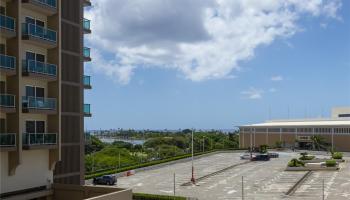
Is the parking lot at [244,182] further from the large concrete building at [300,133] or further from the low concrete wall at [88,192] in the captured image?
the large concrete building at [300,133]

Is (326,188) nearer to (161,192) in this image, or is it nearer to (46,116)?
(161,192)

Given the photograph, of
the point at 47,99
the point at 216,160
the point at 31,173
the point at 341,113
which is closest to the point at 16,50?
the point at 47,99

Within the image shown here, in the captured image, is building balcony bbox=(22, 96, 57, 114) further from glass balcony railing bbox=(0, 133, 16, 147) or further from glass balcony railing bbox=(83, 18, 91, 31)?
glass balcony railing bbox=(83, 18, 91, 31)

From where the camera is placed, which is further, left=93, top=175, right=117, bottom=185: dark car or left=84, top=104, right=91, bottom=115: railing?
left=93, top=175, right=117, bottom=185: dark car

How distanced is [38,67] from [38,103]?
2.25m

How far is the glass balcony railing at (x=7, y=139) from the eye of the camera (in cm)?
2786

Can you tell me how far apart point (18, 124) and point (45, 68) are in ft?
14.5

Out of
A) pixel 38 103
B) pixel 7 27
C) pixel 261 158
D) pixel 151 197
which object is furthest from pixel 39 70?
pixel 261 158

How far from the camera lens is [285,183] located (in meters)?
56.7

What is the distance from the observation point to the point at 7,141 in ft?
92.6

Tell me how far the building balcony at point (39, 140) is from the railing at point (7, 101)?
6.86 ft

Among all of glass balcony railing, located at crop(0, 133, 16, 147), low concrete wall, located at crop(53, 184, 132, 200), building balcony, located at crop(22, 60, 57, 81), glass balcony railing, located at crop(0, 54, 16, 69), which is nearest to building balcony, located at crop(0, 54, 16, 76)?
glass balcony railing, located at crop(0, 54, 16, 69)

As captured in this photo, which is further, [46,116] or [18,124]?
[46,116]

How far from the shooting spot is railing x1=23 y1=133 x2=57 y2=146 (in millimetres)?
29641
